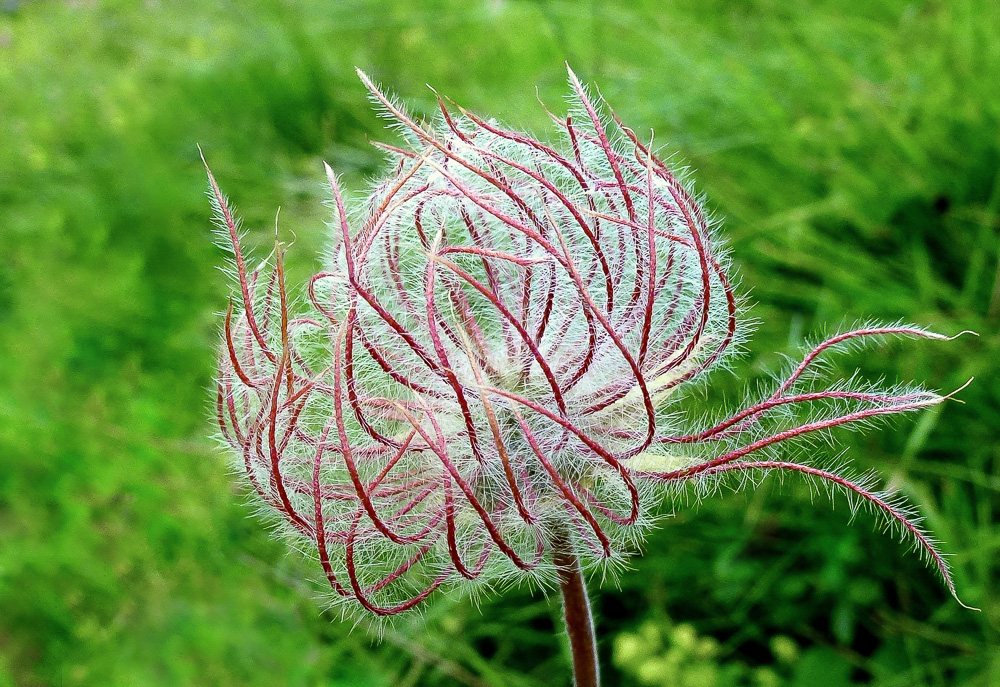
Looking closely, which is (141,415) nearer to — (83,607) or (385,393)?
(83,607)

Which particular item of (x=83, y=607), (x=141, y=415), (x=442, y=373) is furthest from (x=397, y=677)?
(x=442, y=373)

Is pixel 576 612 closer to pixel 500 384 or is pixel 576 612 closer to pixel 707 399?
pixel 500 384

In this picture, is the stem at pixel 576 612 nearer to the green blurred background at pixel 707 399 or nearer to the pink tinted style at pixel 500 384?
the pink tinted style at pixel 500 384

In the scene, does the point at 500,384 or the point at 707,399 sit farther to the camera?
the point at 707,399

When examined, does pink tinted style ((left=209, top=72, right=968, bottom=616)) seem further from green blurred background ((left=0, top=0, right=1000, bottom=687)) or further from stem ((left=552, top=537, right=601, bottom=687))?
green blurred background ((left=0, top=0, right=1000, bottom=687))

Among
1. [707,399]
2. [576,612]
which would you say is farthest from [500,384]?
[707,399]

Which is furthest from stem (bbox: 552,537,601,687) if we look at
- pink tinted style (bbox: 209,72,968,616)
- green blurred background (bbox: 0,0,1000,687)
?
green blurred background (bbox: 0,0,1000,687)
